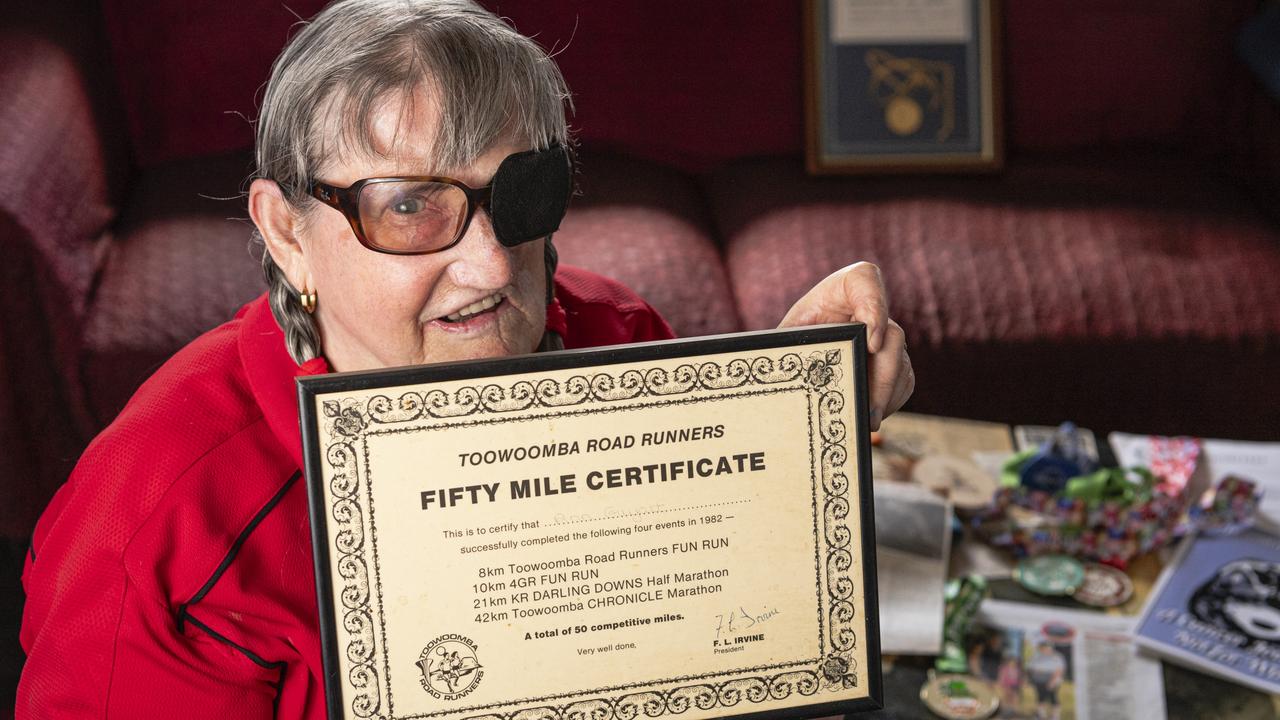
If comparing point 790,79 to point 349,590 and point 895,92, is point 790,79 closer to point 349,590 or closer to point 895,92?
point 895,92

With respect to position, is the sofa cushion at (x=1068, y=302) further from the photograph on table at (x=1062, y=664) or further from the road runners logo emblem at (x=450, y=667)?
the road runners logo emblem at (x=450, y=667)

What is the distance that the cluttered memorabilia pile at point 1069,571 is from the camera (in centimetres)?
141

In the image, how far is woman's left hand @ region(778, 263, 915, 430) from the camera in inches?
40.3

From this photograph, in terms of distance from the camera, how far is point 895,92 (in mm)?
2561

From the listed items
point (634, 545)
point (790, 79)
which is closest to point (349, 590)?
point (634, 545)

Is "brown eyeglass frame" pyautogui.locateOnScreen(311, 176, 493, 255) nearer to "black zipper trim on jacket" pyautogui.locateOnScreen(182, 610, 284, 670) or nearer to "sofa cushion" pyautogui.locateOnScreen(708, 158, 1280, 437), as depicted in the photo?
"black zipper trim on jacket" pyautogui.locateOnScreen(182, 610, 284, 670)

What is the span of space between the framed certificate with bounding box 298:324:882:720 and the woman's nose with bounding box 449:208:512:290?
0.57 feet

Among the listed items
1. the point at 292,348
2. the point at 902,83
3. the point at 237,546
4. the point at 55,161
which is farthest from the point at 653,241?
the point at 237,546

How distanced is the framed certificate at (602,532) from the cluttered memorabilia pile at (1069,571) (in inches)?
21.3

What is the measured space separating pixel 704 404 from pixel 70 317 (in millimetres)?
1532

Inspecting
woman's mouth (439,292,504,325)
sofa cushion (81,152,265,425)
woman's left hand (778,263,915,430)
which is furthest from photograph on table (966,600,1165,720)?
sofa cushion (81,152,265,425)

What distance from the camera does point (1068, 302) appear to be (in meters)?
2.11

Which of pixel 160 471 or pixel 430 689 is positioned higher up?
pixel 160 471

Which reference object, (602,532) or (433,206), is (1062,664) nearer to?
(602,532)
